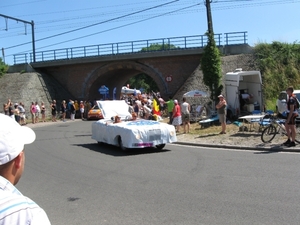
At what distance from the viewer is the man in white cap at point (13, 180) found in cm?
164

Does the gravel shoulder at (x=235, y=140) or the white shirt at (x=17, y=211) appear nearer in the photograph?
the white shirt at (x=17, y=211)

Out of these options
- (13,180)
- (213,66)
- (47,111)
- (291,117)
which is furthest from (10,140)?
(47,111)

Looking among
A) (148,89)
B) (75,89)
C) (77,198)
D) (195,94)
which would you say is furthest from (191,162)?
(148,89)

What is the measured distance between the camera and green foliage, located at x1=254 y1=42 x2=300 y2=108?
88.2 feet

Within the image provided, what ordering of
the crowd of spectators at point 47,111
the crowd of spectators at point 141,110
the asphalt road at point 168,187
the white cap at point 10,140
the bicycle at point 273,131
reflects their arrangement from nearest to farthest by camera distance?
the white cap at point 10,140 → the asphalt road at point 168,187 → the bicycle at point 273,131 → the crowd of spectators at point 141,110 → the crowd of spectators at point 47,111

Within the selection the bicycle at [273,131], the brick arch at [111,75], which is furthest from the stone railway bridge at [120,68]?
the bicycle at [273,131]

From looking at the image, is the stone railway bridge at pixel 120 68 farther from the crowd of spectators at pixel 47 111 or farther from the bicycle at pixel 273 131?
the bicycle at pixel 273 131

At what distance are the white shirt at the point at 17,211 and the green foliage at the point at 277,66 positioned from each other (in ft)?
78.6

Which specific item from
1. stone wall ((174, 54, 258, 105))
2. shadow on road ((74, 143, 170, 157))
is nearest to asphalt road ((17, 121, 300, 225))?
shadow on road ((74, 143, 170, 157))

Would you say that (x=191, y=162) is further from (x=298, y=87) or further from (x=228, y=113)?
(x=298, y=87)

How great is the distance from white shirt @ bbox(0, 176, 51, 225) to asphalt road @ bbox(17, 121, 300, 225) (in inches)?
165

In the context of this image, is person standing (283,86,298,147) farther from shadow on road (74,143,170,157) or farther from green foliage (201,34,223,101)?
green foliage (201,34,223,101)

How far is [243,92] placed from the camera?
22.5 meters

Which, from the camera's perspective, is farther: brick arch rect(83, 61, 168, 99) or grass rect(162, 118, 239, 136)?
brick arch rect(83, 61, 168, 99)
